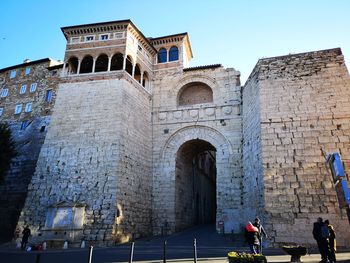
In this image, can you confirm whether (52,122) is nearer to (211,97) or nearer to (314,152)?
(211,97)

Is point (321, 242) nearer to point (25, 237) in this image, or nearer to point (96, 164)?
point (96, 164)

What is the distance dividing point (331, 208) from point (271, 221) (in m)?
2.11

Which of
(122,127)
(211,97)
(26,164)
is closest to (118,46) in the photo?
(122,127)

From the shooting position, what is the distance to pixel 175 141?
16.2m

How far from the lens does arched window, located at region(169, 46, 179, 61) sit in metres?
18.0

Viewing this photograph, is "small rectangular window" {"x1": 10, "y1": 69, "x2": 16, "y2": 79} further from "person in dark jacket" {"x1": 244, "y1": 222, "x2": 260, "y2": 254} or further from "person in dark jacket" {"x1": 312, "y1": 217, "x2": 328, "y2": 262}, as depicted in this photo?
"person in dark jacket" {"x1": 312, "y1": 217, "x2": 328, "y2": 262}

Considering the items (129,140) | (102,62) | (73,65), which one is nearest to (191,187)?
(129,140)

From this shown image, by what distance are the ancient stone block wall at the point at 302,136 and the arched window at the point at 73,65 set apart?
10570 millimetres

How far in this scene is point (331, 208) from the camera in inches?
381

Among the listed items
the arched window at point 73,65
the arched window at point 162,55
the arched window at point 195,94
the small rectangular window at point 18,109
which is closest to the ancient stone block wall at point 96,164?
the arched window at point 73,65

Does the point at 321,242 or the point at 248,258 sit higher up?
the point at 321,242

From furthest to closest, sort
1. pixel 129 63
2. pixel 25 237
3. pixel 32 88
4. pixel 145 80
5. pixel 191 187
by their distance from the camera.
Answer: pixel 32 88 < pixel 191 187 < pixel 145 80 < pixel 129 63 < pixel 25 237

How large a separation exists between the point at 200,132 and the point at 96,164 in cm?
617

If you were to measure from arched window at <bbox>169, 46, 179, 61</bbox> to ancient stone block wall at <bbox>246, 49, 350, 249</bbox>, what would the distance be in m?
6.99
